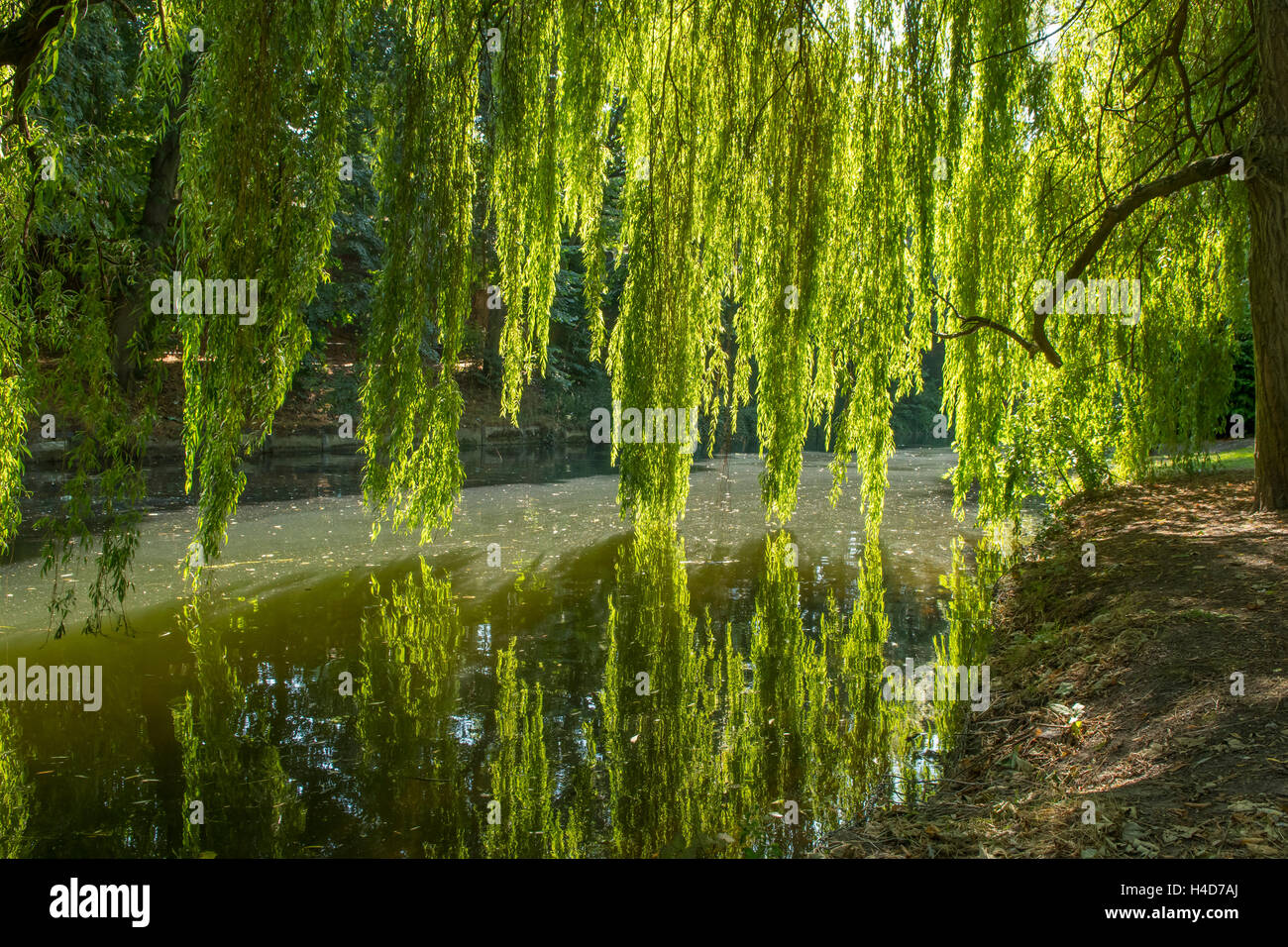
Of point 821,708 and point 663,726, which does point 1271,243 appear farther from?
point 663,726

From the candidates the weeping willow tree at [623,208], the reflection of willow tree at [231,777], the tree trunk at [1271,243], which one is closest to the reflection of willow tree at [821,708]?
the weeping willow tree at [623,208]

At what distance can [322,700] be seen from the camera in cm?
457

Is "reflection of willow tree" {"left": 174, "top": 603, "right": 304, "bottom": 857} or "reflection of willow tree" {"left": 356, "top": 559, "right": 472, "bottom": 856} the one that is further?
"reflection of willow tree" {"left": 356, "top": 559, "right": 472, "bottom": 856}

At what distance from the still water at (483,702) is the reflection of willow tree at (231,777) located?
0.01 m

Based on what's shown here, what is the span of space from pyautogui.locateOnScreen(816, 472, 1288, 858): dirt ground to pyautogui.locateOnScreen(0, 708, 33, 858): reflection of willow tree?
9.57 feet

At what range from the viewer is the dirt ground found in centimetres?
238

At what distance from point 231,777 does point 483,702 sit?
1.30m

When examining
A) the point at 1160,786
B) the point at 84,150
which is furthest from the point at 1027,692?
the point at 84,150

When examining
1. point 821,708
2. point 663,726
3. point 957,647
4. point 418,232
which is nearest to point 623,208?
point 418,232

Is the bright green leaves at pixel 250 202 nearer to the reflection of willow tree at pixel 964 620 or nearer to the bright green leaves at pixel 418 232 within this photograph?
the bright green leaves at pixel 418 232

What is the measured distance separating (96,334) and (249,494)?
8.75 metres

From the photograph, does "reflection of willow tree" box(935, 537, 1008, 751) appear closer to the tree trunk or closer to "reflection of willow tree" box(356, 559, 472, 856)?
the tree trunk

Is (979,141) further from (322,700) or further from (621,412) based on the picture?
(322,700)

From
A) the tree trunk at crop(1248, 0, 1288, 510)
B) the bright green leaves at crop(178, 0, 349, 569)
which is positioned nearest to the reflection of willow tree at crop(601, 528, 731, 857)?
the bright green leaves at crop(178, 0, 349, 569)
